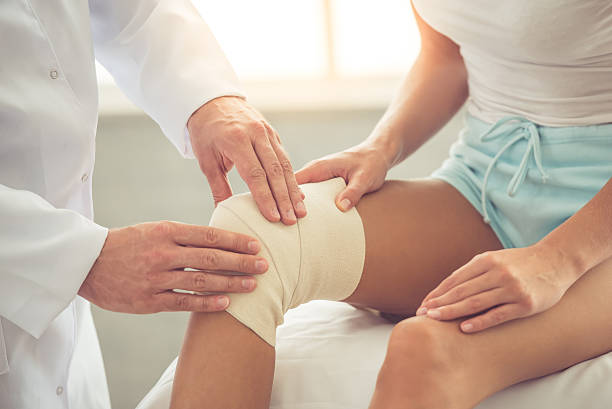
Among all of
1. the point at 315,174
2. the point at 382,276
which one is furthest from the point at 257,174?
the point at 382,276

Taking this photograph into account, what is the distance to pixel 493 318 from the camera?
30.3 inches

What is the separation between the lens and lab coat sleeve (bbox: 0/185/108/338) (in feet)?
2.72

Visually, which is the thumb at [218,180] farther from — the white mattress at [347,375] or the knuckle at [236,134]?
the white mattress at [347,375]

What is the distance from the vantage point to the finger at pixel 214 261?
82cm

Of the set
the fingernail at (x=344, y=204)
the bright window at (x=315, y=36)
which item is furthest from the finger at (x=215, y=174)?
the bright window at (x=315, y=36)

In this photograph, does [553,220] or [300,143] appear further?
[300,143]

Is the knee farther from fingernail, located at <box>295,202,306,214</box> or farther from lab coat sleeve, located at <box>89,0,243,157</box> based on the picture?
lab coat sleeve, located at <box>89,0,243,157</box>

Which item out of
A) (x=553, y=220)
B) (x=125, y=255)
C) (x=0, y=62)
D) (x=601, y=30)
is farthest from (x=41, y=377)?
(x=601, y=30)

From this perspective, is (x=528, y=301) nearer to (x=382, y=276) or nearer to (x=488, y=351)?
(x=488, y=351)

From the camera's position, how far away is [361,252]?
3.04 ft

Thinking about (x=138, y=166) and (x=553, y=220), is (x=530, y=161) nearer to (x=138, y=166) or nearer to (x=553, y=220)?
(x=553, y=220)

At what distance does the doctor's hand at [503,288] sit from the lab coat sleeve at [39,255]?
444 mm

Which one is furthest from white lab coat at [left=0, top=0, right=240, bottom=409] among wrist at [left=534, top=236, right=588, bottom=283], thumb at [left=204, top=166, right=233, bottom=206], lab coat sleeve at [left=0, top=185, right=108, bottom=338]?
wrist at [left=534, top=236, right=588, bottom=283]

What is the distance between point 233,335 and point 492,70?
61cm
